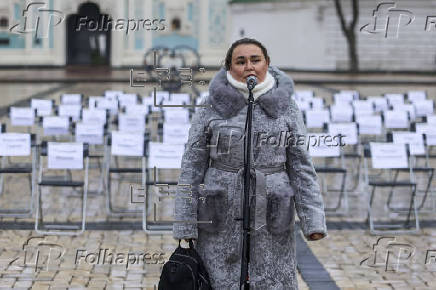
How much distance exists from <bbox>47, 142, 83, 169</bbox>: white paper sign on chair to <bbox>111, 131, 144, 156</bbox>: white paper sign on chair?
0.65m

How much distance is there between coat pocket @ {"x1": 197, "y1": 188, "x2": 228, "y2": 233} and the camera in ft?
15.4

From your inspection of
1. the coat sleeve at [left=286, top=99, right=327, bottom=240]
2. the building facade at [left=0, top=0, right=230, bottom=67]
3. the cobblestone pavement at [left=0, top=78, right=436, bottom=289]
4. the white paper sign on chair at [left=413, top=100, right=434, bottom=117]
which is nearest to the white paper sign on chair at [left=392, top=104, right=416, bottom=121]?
the white paper sign on chair at [left=413, top=100, right=434, bottom=117]

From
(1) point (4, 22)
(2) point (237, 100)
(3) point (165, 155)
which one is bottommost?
(3) point (165, 155)

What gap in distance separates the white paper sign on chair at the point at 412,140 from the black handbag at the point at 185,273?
21.4ft

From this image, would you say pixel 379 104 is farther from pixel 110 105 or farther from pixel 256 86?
pixel 256 86

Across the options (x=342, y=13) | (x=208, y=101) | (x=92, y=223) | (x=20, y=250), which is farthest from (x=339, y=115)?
(x=342, y=13)

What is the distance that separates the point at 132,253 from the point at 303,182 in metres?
4.08

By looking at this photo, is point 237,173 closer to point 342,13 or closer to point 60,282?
point 60,282

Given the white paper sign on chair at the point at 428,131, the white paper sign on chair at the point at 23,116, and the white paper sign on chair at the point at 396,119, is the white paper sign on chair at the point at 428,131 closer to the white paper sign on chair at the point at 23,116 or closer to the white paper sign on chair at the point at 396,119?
the white paper sign on chair at the point at 396,119

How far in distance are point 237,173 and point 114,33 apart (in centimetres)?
3932

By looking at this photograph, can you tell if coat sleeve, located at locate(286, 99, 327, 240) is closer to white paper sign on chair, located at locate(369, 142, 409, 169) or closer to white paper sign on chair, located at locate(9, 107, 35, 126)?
white paper sign on chair, located at locate(369, 142, 409, 169)

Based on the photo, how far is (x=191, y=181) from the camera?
4758 millimetres

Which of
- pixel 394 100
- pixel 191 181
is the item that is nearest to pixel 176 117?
pixel 394 100

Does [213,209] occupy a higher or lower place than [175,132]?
lower
